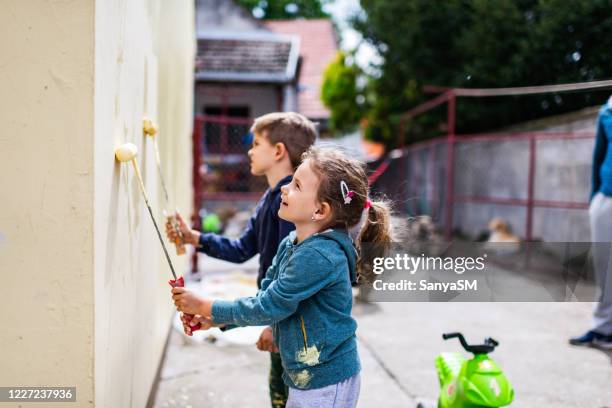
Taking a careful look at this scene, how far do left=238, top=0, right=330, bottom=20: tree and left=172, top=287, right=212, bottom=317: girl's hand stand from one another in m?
26.4

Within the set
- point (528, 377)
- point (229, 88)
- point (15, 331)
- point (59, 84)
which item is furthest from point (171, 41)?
point (229, 88)

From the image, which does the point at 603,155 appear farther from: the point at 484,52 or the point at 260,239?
the point at 484,52

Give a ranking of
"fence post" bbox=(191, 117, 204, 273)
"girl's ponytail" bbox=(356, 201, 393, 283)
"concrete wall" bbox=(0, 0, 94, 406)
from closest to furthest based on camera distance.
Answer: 1. "concrete wall" bbox=(0, 0, 94, 406)
2. "girl's ponytail" bbox=(356, 201, 393, 283)
3. "fence post" bbox=(191, 117, 204, 273)

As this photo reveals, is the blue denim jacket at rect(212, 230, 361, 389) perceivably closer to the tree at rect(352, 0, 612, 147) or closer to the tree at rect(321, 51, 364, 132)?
the tree at rect(352, 0, 612, 147)

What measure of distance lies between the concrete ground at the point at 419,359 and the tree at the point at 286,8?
24.3 metres

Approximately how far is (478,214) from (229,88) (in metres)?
7.16

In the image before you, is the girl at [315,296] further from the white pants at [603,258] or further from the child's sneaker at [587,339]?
the child's sneaker at [587,339]

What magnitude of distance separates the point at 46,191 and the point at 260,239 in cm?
104

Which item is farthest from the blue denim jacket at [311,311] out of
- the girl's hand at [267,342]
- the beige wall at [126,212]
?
the beige wall at [126,212]

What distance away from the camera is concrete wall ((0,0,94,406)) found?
4.50ft

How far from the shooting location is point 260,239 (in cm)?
232

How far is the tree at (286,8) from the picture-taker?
Result: 26.8m

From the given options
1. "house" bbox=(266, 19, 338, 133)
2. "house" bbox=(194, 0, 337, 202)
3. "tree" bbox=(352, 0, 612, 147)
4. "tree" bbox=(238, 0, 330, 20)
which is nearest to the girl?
"tree" bbox=(352, 0, 612, 147)

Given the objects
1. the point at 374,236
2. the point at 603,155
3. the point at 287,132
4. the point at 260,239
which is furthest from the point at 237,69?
the point at 374,236
